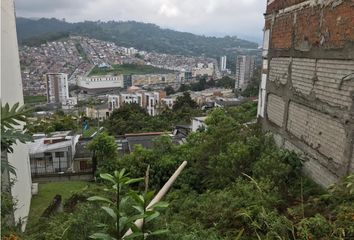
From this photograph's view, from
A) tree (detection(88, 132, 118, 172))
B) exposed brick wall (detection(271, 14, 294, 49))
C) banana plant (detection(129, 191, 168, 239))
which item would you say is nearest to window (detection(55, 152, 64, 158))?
tree (detection(88, 132, 118, 172))

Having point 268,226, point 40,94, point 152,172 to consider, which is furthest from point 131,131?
point 40,94

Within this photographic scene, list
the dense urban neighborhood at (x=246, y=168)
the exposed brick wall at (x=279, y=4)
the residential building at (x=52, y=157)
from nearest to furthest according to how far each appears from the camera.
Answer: the dense urban neighborhood at (x=246, y=168) < the exposed brick wall at (x=279, y=4) < the residential building at (x=52, y=157)

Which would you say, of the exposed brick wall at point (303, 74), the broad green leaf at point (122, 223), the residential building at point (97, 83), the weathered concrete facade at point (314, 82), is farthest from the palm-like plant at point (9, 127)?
the residential building at point (97, 83)

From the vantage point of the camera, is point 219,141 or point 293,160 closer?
point 293,160

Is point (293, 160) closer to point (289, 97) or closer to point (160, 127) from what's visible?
point (289, 97)

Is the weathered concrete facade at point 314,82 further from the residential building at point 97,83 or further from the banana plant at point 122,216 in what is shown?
the residential building at point 97,83

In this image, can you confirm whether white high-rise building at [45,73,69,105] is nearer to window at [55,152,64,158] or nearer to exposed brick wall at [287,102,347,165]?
window at [55,152,64,158]
